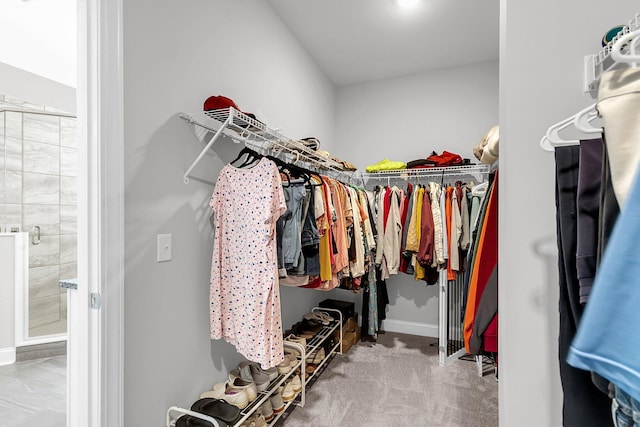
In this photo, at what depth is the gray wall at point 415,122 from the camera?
3.15 m

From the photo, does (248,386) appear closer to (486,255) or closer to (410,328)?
(486,255)

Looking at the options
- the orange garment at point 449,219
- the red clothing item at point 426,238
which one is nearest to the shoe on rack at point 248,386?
the red clothing item at point 426,238

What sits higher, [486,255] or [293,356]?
[486,255]

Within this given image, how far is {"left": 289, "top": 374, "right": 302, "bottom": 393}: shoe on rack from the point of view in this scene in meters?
1.92

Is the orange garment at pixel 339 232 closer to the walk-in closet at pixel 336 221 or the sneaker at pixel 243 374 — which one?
the walk-in closet at pixel 336 221

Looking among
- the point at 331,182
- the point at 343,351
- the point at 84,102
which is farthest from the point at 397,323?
the point at 84,102

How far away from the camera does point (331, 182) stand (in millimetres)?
2168

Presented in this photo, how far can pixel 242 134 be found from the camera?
178cm

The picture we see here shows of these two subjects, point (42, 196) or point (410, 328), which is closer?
point (42, 196)

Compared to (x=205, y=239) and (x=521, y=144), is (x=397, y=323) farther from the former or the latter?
(x=521, y=144)

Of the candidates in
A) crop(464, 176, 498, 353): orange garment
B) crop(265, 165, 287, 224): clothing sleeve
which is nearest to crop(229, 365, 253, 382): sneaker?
crop(265, 165, 287, 224): clothing sleeve

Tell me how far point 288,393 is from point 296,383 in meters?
0.09

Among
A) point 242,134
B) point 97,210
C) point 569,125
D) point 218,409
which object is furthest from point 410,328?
point 97,210

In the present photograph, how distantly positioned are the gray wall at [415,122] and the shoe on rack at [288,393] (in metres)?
1.81
